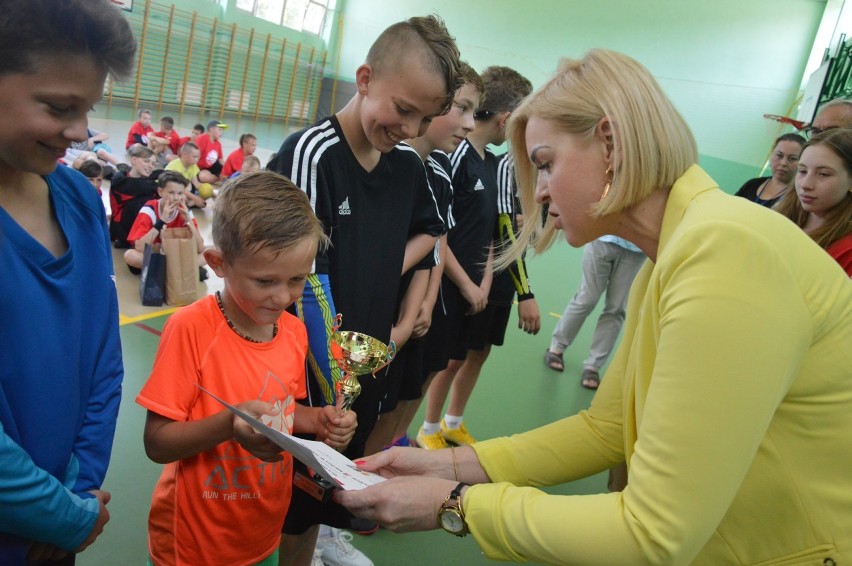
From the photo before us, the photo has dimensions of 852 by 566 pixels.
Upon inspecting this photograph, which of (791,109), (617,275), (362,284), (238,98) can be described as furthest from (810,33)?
(362,284)

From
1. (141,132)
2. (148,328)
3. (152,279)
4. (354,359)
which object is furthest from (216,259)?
(141,132)

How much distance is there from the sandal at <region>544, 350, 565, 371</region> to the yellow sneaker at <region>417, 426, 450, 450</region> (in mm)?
1765

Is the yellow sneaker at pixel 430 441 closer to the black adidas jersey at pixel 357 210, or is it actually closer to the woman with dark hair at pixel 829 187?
the black adidas jersey at pixel 357 210

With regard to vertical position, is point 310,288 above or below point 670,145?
below

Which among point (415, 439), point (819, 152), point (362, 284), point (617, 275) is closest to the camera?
point (362, 284)

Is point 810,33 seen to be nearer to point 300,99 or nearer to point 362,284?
point 300,99

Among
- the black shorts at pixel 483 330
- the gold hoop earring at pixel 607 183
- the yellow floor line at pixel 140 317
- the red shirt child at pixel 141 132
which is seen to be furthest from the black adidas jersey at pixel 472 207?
the red shirt child at pixel 141 132

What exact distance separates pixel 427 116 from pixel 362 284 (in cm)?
63

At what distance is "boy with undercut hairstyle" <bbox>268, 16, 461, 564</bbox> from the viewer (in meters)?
1.83

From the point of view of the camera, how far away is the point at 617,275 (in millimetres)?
4773

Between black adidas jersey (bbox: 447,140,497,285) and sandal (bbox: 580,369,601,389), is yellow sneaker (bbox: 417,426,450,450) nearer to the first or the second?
black adidas jersey (bbox: 447,140,497,285)

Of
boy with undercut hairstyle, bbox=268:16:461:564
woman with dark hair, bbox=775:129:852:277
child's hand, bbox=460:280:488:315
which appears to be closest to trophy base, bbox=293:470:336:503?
boy with undercut hairstyle, bbox=268:16:461:564

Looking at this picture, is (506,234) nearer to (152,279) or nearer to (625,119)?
(625,119)

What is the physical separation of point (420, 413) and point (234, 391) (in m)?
2.49
